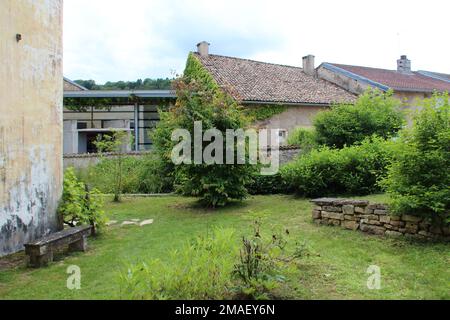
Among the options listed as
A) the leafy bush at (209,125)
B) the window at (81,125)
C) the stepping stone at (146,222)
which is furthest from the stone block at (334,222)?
the window at (81,125)

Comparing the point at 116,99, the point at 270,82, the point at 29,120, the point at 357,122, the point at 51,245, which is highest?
the point at 270,82

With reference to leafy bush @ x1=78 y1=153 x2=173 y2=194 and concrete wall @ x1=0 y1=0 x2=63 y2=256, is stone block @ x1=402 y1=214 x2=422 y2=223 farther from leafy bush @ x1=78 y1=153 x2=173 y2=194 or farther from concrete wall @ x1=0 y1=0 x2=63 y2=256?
leafy bush @ x1=78 y1=153 x2=173 y2=194

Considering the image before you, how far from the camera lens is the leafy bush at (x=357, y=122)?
12883 millimetres

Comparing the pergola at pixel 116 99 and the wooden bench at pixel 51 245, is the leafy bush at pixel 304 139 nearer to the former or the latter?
the pergola at pixel 116 99

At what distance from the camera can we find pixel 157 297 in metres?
3.57

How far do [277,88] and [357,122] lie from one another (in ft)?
34.0

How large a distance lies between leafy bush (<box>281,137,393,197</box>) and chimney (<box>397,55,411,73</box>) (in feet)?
79.3

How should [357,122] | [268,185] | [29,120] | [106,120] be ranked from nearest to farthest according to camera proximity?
[29,120] < [268,185] < [357,122] < [106,120]

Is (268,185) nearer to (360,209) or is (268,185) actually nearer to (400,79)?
(360,209)

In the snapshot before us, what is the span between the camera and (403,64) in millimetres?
31984

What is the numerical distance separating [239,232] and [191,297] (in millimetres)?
3758

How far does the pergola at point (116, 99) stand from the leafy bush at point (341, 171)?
12.5 m

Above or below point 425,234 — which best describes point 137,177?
above

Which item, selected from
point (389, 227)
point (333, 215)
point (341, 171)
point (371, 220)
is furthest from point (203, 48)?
point (389, 227)
